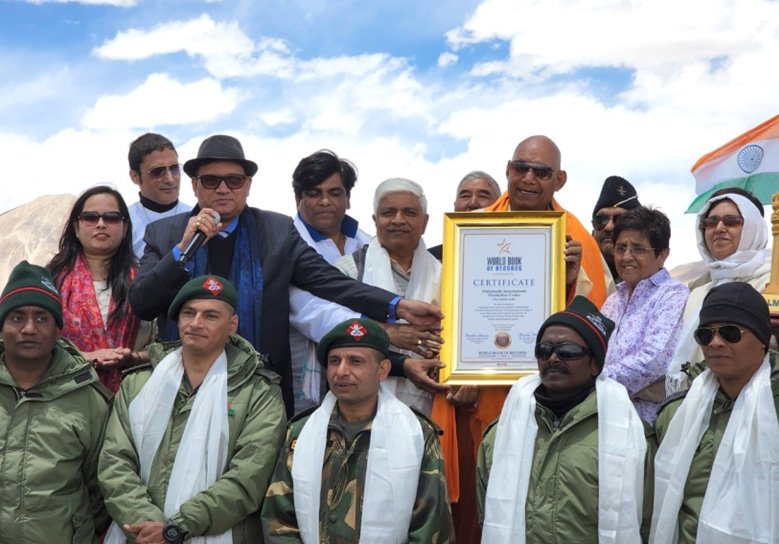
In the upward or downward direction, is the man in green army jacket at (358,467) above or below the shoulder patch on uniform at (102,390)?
below

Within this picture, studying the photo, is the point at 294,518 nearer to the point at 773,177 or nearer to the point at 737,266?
the point at 737,266

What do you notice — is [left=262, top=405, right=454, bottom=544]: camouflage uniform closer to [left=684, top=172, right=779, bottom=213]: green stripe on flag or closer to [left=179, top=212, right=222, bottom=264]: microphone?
[left=179, top=212, right=222, bottom=264]: microphone


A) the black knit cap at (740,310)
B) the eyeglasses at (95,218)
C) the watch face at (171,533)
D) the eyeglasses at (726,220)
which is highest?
the eyeglasses at (726,220)

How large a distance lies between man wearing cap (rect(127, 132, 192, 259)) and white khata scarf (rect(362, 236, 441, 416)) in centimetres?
247

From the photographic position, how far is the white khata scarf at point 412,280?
287 inches

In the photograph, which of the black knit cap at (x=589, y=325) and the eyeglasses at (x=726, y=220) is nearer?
the black knit cap at (x=589, y=325)

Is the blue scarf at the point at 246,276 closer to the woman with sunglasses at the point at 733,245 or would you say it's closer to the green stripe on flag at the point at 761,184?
the woman with sunglasses at the point at 733,245

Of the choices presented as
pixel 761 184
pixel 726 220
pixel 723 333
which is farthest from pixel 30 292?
pixel 761 184

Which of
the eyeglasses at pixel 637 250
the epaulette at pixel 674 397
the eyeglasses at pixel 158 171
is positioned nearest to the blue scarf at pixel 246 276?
the eyeglasses at pixel 158 171

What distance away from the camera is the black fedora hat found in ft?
23.1

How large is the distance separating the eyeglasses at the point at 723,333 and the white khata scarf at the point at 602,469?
58cm


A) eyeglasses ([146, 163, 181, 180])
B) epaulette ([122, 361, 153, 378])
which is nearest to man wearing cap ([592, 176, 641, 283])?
eyeglasses ([146, 163, 181, 180])

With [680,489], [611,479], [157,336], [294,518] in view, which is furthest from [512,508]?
[157,336]

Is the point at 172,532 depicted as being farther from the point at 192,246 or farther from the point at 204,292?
the point at 192,246
